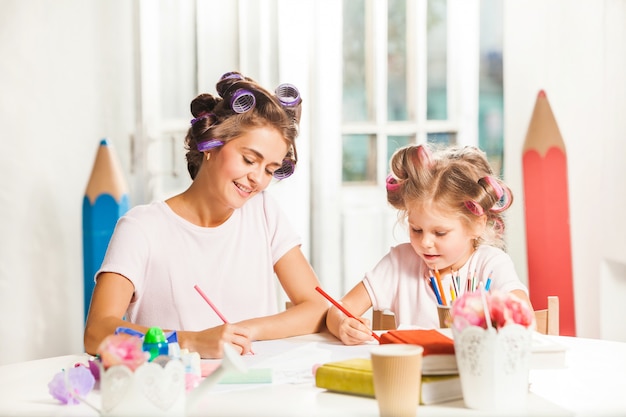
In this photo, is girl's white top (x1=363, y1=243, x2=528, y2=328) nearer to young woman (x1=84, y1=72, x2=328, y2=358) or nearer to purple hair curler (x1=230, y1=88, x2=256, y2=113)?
young woman (x1=84, y1=72, x2=328, y2=358)

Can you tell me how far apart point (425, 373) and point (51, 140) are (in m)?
2.38

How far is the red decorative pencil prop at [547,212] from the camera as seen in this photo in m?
3.16

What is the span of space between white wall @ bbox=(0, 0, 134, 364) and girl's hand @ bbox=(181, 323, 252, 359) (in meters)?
1.78

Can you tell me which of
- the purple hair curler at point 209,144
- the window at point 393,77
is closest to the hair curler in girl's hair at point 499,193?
the purple hair curler at point 209,144

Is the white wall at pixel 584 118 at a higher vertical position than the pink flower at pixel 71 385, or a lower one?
higher

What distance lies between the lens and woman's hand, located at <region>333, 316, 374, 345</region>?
5.40 ft

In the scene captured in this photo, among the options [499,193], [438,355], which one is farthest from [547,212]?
[438,355]

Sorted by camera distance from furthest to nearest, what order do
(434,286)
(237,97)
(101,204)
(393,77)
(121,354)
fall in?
(393,77)
(101,204)
(237,97)
(434,286)
(121,354)

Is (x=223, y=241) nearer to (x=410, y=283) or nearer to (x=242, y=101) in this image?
(x=242, y=101)

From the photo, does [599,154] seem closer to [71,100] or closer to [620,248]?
[620,248]

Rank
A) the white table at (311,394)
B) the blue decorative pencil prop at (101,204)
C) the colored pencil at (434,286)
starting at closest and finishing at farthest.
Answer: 1. the white table at (311,394)
2. the colored pencil at (434,286)
3. the blue decorative pencil prop at (101,204)

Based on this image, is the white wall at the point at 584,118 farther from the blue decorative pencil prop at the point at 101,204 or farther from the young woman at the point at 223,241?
the young woman at the point at 223,241

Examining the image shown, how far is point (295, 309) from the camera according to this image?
184 centimetres

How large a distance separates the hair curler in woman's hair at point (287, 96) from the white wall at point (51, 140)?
60.9 inches
